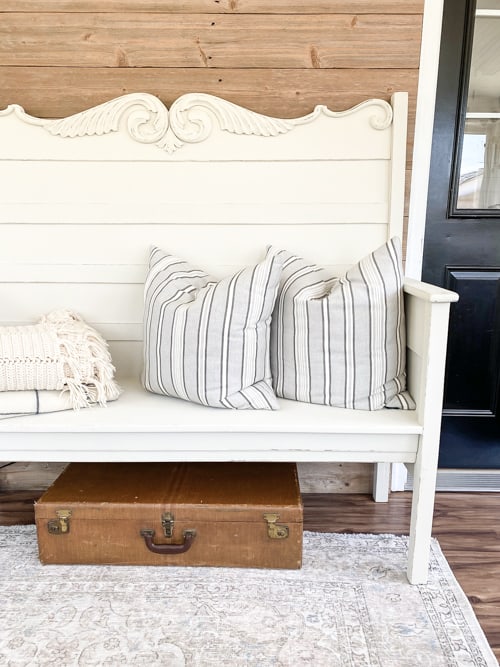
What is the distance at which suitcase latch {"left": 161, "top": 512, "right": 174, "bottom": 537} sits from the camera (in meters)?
1.26

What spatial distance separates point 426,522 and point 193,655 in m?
0.61

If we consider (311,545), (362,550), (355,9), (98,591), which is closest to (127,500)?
(98,591)

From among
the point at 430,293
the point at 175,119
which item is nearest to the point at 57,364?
the point at 175,119

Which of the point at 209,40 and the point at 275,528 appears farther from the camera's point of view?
the point at 209,40

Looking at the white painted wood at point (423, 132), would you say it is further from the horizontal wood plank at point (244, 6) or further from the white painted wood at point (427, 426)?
the white painted wood at point (427, 426)

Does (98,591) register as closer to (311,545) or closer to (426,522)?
(311,545)

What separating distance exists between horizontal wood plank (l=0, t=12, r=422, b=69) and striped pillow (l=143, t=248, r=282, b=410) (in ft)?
2.30

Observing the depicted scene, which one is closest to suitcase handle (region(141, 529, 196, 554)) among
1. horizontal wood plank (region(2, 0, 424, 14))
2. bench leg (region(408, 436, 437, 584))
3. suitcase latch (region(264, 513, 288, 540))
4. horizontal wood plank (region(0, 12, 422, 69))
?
suitcase latch (region(264, 513, 288, 540))

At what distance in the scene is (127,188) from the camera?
1.52 m

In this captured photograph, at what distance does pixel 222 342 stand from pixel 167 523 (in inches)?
19.0

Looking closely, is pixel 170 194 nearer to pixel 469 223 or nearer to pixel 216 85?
pixel 216 85

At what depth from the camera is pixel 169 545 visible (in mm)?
1271

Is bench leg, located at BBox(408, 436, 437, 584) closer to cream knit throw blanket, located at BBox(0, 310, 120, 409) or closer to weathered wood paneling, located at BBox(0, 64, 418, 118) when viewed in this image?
cream knit throw blanket, located at BBox(0, 310, 120, 409)

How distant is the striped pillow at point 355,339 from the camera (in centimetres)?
128
